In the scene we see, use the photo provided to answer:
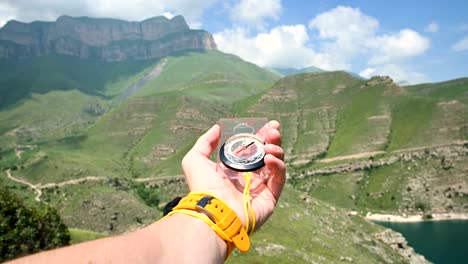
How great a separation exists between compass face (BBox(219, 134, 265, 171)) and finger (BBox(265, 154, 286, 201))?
164 millimetres

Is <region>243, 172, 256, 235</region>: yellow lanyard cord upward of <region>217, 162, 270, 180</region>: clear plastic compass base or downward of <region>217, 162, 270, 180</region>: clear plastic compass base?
downward

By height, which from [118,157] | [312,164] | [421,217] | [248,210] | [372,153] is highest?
[248,210]

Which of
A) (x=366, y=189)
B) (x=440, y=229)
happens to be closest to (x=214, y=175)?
(x=440, y=229)

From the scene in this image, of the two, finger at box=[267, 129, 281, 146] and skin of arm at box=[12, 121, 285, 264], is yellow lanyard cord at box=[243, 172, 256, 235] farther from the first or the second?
finger at box=[267, 129, 281, 146]

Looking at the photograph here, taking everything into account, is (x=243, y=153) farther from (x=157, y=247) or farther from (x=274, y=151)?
(x=157, y=247)

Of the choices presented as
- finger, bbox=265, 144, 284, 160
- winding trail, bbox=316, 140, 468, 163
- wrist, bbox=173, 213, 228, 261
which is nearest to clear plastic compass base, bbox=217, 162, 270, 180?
finger, bbox=265, 144, 284, 160

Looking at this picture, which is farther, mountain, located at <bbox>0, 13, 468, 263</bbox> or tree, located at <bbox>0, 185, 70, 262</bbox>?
mountain, located at <bbox>0, 13, 468, 263</bbox>

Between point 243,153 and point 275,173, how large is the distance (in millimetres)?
486

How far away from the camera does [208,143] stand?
4.96m

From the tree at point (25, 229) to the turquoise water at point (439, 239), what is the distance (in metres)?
71.0

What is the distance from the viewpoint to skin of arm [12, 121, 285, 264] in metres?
2.85

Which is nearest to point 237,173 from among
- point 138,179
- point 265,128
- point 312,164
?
point 265,128

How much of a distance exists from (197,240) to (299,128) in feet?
555

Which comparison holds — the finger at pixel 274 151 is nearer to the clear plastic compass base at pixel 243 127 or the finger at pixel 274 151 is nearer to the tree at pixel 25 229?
the clear plastic compass base at pixel 243 127
